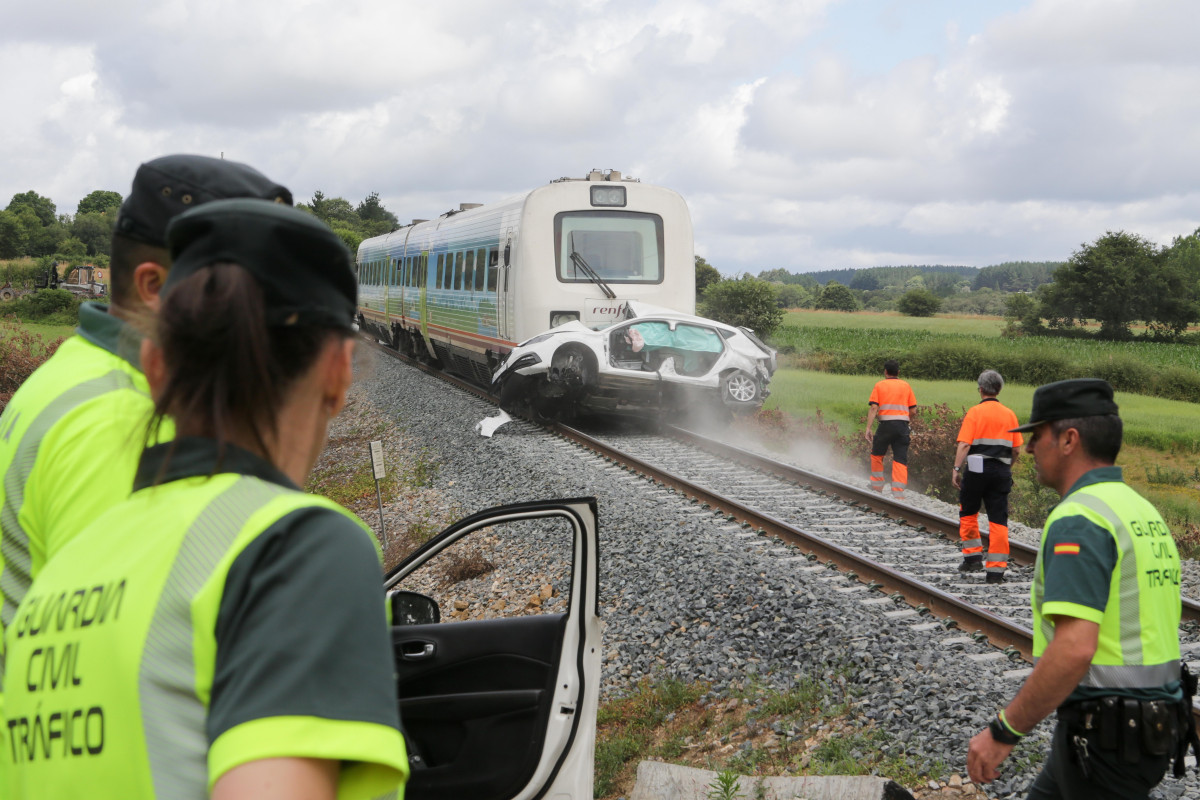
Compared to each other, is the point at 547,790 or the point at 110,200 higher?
the point at 110,200

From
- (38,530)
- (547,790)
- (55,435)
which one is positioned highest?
(55,435)

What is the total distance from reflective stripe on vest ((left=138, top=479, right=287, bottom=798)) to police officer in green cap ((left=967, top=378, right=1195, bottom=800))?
2516 millimetres

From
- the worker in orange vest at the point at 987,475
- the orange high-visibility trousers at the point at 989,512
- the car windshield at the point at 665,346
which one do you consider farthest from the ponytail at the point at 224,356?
the car windshield at the point at 665,346

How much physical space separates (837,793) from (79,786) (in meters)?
3.73

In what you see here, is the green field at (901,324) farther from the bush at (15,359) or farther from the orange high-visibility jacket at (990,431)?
the orange high-visibility jacket at (990,431)

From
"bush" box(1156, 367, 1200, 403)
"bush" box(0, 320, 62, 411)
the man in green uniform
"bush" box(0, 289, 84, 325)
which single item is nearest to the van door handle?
the man in green uniform

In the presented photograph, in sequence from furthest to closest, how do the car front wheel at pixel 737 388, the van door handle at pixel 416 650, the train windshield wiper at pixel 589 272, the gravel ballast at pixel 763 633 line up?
the train windshield wiper at pixel 589 272
the car front wheel at pixel 737 388
the gravel ballast at pixel 763 633
the van door handle at pixel 416 650

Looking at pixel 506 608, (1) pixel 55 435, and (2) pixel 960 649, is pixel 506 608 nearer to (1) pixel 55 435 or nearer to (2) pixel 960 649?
(2) pixel 960 649

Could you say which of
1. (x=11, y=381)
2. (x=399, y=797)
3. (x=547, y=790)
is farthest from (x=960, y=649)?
(x=11, y=381)

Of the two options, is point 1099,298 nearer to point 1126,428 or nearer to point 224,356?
point 1126,428

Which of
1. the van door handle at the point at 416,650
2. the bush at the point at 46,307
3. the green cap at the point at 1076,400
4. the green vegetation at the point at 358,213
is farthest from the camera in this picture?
the green vegetation at the point at 358,213

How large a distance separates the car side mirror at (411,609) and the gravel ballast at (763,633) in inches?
42.7

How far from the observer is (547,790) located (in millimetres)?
2777

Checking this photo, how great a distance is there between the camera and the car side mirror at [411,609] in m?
2.94
